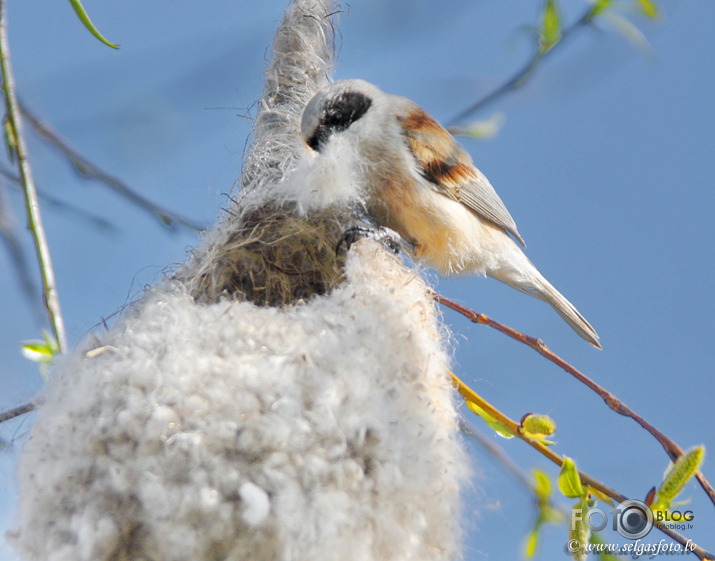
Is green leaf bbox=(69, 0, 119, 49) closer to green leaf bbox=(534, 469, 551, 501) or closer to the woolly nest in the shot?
the woolly nest

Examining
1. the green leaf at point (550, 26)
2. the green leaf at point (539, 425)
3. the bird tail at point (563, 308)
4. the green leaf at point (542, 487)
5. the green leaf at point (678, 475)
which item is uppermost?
the green leaf at point (550, 26)

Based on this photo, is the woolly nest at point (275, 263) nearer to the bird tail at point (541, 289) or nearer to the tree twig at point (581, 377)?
the tree twig at point (581, 377)

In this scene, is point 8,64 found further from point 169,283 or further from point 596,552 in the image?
point 596,552

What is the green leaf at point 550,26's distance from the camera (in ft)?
4.84

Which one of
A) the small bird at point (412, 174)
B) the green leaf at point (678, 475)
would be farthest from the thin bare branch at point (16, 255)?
the green leaf at point (678, 475)

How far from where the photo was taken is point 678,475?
98cm

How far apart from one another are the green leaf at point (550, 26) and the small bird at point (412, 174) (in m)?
0.31

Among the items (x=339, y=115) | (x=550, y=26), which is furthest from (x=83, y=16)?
(x=550, y=26)

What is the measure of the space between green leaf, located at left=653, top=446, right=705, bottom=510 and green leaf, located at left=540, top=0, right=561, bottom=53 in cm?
88

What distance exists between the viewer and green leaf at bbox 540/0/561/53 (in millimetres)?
1476

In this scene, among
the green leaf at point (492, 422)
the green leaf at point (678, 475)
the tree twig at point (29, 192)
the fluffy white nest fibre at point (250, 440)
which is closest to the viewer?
the fluffy white nest fibre at point (250, 440)

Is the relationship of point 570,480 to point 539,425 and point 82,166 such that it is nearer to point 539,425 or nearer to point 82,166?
point 539,425

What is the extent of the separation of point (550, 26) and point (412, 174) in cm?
40

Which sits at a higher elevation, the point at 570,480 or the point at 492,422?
the point at 492,422
